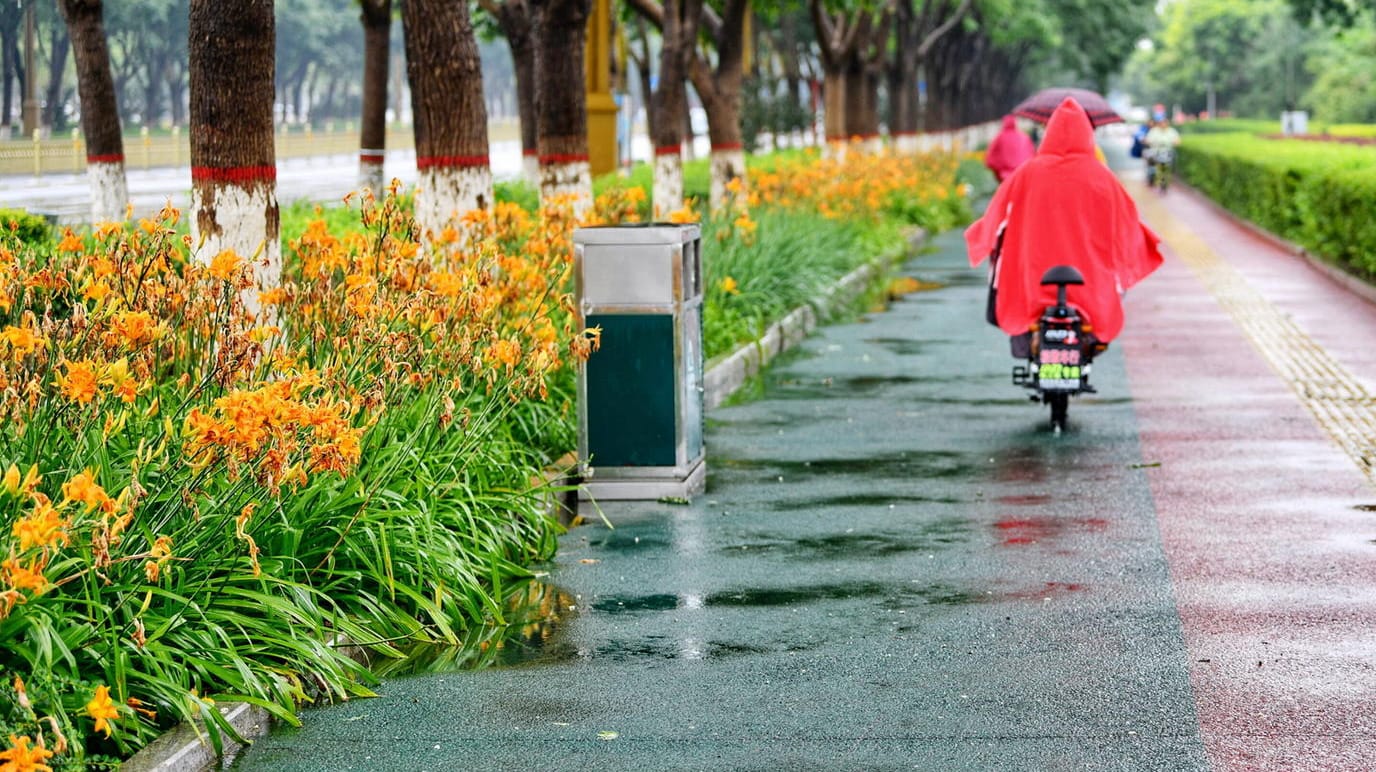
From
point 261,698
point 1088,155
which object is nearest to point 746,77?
point 1088,155

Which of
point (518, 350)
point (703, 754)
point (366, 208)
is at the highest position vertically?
point (366, 208)

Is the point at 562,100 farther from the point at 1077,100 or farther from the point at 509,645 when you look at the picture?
the point at 509,645

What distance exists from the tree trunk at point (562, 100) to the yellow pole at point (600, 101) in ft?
35.9

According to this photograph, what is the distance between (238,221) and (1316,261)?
60.3 ft

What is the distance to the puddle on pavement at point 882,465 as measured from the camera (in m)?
10.8

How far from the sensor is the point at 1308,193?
2636cm

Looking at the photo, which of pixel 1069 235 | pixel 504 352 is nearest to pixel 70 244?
pixel 504 352

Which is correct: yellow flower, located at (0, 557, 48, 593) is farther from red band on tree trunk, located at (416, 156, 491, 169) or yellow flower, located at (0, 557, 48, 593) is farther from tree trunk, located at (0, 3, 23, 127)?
tree trunk, located at (0, 3, 23, 127)

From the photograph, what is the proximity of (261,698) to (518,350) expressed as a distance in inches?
98.0

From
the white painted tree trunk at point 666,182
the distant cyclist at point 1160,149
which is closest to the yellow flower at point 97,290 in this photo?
the white painted tree trunk at point 666,182

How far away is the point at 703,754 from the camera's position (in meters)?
5.83

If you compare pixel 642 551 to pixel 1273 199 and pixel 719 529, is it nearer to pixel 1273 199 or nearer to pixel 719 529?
pixel 719 529

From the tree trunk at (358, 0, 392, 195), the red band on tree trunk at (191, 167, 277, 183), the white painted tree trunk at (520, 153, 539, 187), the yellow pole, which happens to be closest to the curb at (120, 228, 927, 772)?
the red band on tree trunk at (191, 167, 277, 183)

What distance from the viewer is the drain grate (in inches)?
465
